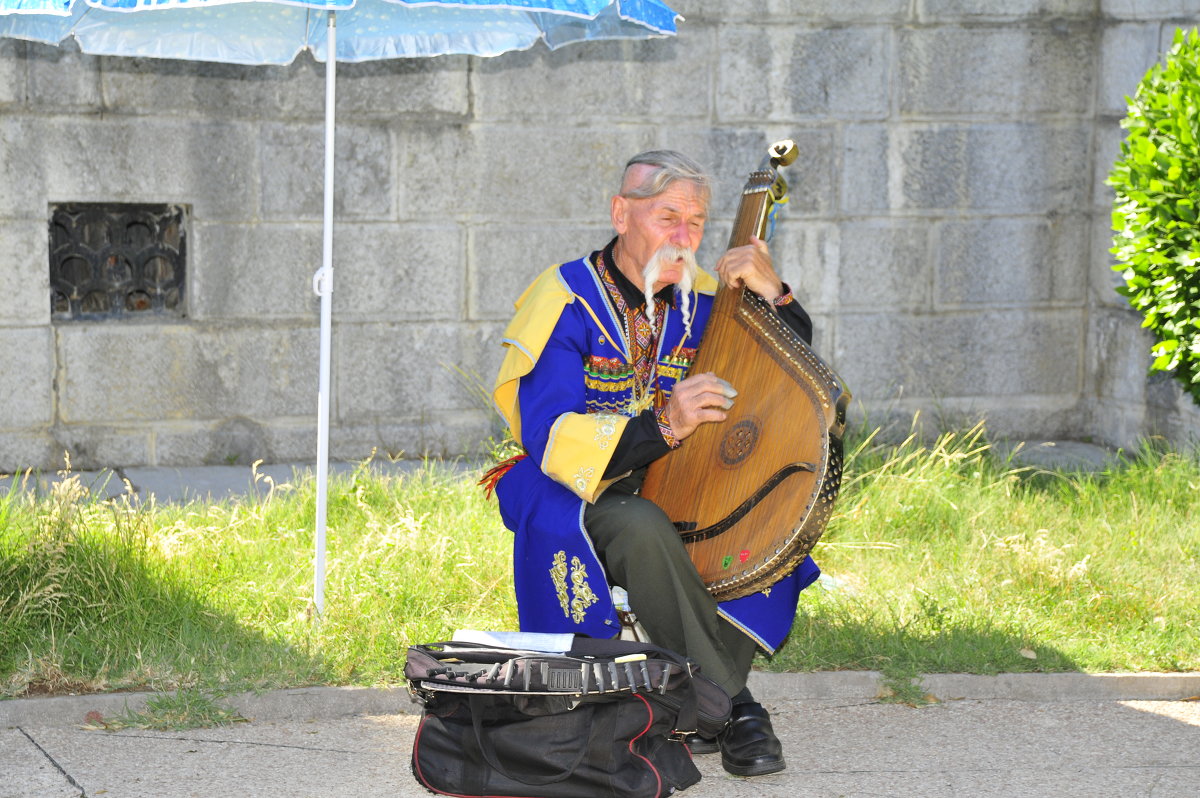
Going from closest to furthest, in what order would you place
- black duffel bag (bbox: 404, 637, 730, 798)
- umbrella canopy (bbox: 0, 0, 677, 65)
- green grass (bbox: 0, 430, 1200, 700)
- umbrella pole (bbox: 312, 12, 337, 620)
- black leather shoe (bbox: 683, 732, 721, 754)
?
1. black duffel bag (bbox: 404, 637, 730, 798)
2. black leather shoe (bbox: 683, 732, 721, 754)
3. green grass (bbox: 0, 430, 1200, 700)
4. umbrella pole (bbox: 312, 12, 337, 620)
5. umbrella canopy (bbox: 0, 0, 677, 65)

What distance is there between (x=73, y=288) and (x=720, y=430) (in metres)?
3.78

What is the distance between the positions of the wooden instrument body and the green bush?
2.66m

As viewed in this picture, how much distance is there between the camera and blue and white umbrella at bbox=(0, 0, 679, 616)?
15.7 ft

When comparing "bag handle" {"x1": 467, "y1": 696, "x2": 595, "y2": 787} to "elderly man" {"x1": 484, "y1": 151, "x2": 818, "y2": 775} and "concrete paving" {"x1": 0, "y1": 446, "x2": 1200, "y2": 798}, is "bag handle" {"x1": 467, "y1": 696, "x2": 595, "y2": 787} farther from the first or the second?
"elderly man" {"x1": 484, "y1": 151, "x2": 818, "y2": 775}

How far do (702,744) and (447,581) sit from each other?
131 centimetres

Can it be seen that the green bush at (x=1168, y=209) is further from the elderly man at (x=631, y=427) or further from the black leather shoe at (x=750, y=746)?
the black leather shoe at (x=750, y=746)

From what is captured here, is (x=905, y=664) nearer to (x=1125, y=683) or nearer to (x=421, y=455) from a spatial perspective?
(x=1125, y=683)

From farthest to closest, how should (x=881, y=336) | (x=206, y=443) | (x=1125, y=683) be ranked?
1. (x=881, y=336)
2. (x=206, y=443)
3. (x=1125, y=683)

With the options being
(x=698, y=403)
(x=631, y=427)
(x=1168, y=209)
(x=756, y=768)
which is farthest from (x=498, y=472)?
(x=1168, y=209)

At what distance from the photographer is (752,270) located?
4168 millimetres

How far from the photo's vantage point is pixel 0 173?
21.5 feet

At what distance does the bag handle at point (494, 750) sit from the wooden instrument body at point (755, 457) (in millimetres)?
562

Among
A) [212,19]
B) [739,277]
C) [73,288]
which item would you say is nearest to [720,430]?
[739,277]

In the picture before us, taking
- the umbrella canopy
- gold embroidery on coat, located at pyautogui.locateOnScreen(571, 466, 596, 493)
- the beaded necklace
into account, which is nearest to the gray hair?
the beaded necklace
